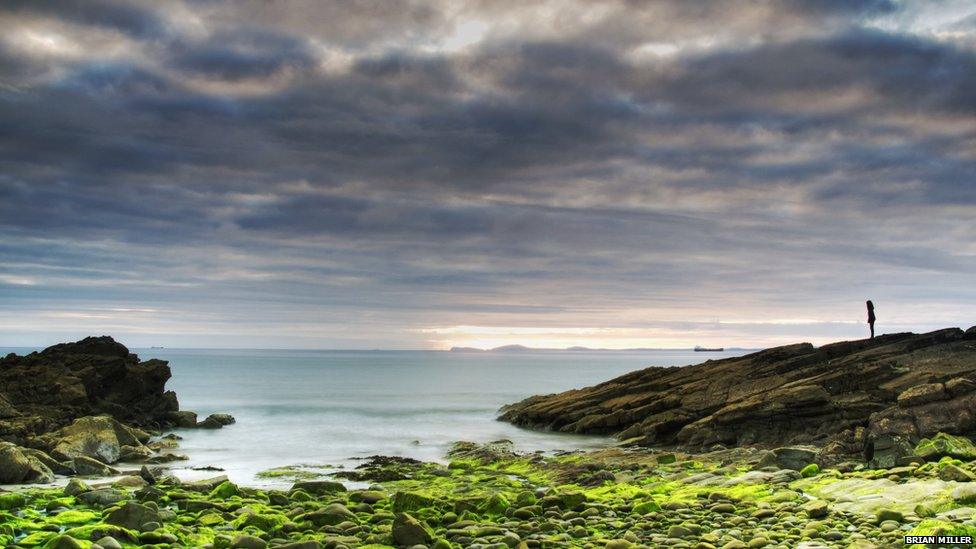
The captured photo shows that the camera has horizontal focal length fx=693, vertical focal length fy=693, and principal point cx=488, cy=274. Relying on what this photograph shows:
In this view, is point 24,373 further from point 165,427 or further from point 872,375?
point 872,375

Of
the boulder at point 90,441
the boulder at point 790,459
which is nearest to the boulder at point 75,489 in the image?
the boulder at point 90,441

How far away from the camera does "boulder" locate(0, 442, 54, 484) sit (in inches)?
963

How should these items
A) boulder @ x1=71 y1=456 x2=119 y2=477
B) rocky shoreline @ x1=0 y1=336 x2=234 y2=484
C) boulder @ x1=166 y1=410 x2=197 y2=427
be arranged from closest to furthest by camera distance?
boulder @ x1=71 y1=456 x2=119 y2=477 < rocky shoreline @ x1=0 y1=336 x2=234 y2=484 < boulder @ x1=166 y1=410 x2=197 y2=427

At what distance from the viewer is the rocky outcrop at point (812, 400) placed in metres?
25.2

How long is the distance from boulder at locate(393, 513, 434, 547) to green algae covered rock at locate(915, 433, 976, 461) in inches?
640

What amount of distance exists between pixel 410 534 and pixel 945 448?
17449 millimetres

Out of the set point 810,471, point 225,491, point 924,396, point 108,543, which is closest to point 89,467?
point 225,491

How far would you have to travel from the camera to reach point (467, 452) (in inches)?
1433

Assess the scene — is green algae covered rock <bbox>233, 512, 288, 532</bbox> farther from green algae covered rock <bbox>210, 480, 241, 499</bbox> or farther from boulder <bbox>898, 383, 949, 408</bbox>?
boulder <bbox>898, 383, 949, 408</bbox>

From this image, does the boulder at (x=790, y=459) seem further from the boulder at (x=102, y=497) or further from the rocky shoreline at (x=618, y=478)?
the boulder at (x=102, y=497)

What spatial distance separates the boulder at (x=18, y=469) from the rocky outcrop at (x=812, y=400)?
26.5 metres

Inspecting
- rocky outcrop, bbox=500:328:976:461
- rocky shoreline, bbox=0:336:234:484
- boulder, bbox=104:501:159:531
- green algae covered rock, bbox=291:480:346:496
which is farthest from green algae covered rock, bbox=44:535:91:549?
rocky outcrop, bbox=500:328:976:461

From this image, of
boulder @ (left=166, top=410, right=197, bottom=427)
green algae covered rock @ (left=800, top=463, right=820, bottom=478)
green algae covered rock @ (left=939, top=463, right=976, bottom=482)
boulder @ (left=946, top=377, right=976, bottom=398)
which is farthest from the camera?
boulder @ (left=166, top=410, right=197, bottom=427)

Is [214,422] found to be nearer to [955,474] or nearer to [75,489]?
[75,489]
